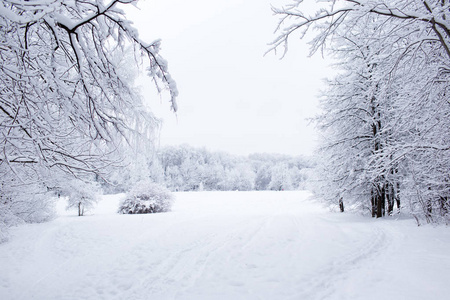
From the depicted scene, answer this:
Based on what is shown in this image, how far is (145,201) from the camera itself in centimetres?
1603

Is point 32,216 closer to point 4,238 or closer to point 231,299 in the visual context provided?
point 4,238

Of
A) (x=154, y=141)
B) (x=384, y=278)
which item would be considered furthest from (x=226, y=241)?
(x=154, y=141)

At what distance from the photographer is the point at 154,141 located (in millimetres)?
3357

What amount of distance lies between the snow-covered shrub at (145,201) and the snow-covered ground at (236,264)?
771cm

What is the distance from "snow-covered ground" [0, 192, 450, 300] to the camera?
3686mm

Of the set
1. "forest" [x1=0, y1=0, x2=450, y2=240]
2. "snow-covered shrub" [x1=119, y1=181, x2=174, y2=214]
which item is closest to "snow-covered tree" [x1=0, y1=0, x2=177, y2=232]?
"forest" [x1=0, y1=0, x2=450, y2=240]

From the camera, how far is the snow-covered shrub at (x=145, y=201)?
16016mm

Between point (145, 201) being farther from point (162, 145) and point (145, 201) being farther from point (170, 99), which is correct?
point (170, 99)

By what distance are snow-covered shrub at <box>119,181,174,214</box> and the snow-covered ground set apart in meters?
7.71

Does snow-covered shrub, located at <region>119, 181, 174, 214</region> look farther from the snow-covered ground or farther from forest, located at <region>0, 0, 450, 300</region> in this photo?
the snow-covered ground

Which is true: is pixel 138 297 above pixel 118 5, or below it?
below

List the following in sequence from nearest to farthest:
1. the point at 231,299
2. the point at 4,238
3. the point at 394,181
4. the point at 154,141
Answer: the point at 154,141, the point at 231,299, the point at 4,238, the point at 394,181

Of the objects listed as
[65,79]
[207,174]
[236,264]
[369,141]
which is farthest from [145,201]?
[207,174]

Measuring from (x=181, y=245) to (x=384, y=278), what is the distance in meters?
4.69
